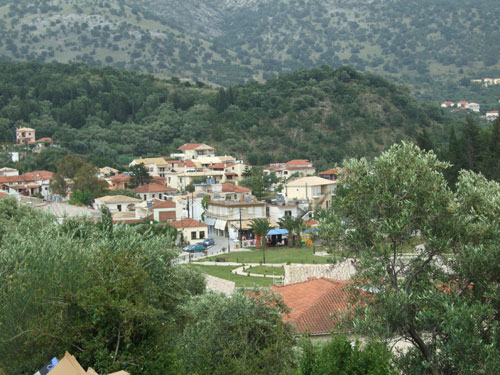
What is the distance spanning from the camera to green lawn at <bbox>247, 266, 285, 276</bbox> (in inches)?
1427

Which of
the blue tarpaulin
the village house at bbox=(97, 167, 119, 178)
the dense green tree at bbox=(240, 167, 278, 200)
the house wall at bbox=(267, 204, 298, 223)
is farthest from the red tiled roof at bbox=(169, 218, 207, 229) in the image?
the village house at bbox=(97, 167, 119, 178)

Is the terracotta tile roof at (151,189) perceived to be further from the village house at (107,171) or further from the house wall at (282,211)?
the house wall at (282,211)

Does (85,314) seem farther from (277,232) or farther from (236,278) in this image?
(277,232)

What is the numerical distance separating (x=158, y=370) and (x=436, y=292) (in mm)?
5958

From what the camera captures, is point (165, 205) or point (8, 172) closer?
point (165, 205)

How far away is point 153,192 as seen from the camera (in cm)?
6712

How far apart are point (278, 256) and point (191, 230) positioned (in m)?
9.37

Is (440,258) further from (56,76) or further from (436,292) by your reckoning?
(56,76)

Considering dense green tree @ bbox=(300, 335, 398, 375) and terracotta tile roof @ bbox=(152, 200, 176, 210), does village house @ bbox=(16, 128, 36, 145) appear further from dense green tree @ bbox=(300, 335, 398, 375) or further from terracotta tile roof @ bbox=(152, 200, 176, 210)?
dense green tree @ bbox=(300, 335, 398, 375)

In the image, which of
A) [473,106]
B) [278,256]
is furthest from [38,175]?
[473,106]

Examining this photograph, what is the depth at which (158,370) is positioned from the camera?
46.0 feet

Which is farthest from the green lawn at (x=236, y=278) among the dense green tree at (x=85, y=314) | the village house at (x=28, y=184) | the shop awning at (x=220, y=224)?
the village house at (x=28, y=184)

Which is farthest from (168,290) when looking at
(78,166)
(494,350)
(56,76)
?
(56,76)

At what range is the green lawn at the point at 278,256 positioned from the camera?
39.9 m
